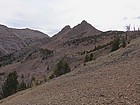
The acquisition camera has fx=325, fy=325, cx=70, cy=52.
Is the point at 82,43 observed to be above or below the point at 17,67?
above

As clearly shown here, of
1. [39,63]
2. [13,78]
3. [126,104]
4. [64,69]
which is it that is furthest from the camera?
[39,63]

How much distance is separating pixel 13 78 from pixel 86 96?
43057 millimetres

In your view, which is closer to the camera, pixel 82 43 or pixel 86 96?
pixel 86 96

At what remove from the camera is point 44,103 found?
1934 centimetres

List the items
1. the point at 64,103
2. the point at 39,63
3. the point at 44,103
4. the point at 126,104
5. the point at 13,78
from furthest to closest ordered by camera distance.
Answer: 1. the point at 39,63
2. the point at 13,78
3. the point at 44,103
4. the point at 64,103
5. the point at 126,104

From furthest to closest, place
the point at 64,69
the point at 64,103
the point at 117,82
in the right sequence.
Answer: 1. the point at 64,69
2. the point at 117,82
3. the point at 64,103

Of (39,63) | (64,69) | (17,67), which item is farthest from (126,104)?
(17,67)

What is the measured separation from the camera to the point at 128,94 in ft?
55.6

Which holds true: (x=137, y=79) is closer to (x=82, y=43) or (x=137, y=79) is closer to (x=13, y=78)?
(x=13, y=78)

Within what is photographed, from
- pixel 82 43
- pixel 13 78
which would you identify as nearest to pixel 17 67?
pixel 82 43

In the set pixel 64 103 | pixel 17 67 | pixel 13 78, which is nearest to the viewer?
pixel 64 103

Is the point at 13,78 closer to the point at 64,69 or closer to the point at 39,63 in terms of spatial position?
the point at 64,69

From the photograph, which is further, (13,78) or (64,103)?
(13,78)

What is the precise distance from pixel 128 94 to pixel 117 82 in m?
4.24
